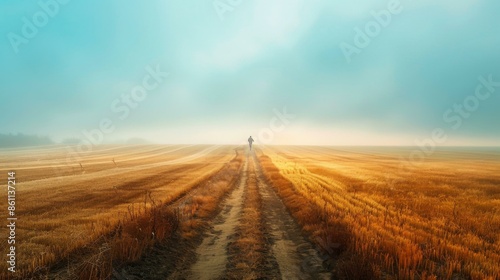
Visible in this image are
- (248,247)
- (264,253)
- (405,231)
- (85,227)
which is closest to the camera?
(264,253)

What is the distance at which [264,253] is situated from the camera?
10.0m

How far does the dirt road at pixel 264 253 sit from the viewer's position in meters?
8.52

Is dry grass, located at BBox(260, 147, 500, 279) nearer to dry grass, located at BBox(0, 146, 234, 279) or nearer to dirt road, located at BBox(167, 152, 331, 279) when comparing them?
dirt road, located at BBox(167, 152, 331, 279)

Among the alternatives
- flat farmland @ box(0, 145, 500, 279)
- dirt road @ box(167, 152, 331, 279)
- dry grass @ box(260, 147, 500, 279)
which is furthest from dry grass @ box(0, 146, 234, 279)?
dry grass @ box(260, 147, 500, 279)

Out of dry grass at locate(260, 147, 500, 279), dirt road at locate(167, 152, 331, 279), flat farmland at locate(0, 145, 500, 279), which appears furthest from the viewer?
dirt road at locate(167, 152, 331, 279)

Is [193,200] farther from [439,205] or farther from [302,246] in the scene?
[439,205]

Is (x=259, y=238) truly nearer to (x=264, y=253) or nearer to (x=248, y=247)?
(x=248, y=247)

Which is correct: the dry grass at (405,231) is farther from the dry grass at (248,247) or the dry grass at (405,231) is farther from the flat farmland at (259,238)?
the dry grass at (248,247)

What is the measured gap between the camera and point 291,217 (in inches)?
617

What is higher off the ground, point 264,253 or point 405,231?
point 405,231

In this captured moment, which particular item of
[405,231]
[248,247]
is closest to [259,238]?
[248,247]

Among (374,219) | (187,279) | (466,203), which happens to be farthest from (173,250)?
(466,203)

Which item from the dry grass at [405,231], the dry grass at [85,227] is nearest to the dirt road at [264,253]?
the dry grass at [405,231]

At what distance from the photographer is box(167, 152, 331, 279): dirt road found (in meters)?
8.52
